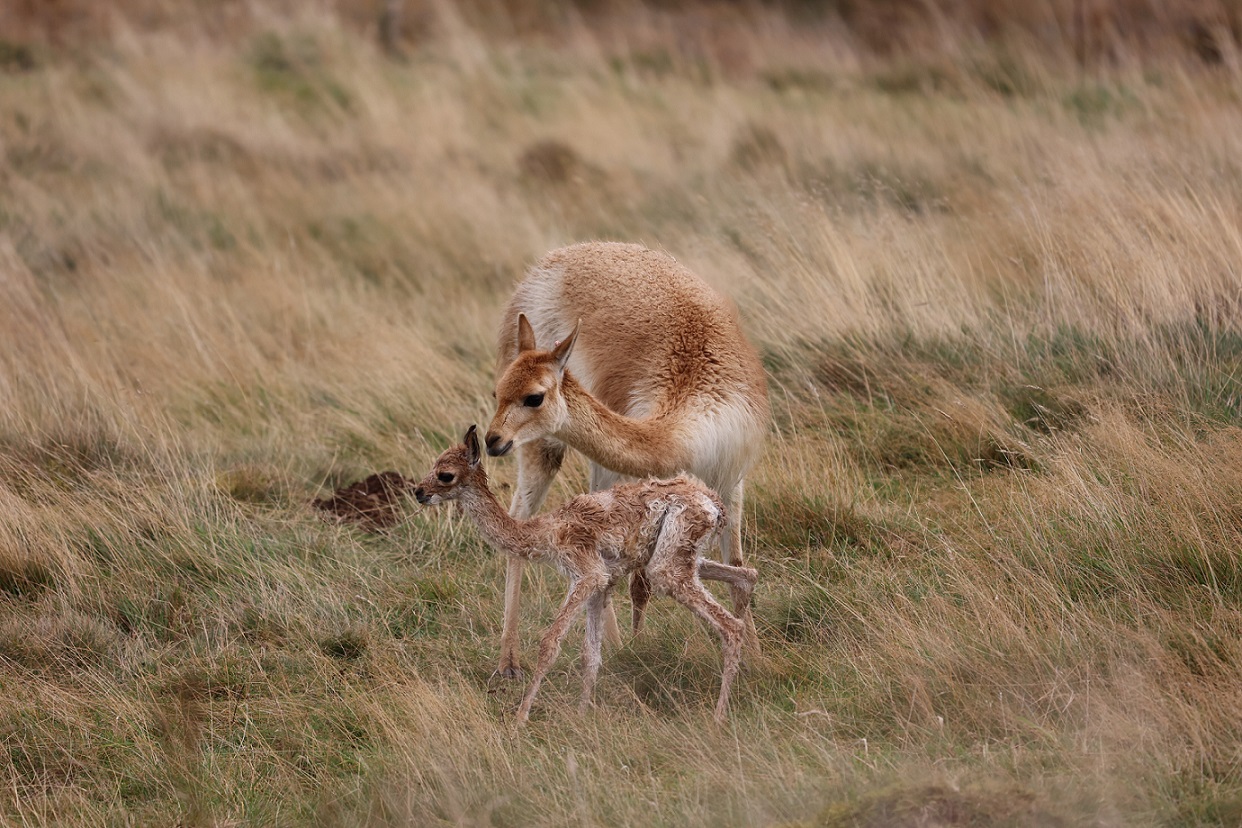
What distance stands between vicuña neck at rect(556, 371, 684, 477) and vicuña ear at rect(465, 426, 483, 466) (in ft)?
1.03

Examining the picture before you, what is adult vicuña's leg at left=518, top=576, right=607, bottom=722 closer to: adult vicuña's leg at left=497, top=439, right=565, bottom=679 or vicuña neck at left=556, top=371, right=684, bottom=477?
vicuña neck at left=556, top=371, right=684, bottom=477

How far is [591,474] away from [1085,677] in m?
2.19

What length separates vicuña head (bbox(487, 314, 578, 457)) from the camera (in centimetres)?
497

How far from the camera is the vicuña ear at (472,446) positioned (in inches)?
193

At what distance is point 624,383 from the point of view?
574cm

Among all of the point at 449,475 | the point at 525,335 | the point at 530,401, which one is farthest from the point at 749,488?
the point at 449,475

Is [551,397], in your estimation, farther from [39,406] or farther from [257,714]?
[39,406]

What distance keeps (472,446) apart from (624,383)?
96 cm

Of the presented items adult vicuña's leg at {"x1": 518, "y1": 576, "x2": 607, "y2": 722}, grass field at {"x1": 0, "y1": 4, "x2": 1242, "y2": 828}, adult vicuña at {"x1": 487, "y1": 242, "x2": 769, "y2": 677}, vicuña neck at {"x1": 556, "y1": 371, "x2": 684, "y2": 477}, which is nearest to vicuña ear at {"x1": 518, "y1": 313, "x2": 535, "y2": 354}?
adult vicuña at {"x1": 487, "y1": 242, "x2": 769, "y2": 677}

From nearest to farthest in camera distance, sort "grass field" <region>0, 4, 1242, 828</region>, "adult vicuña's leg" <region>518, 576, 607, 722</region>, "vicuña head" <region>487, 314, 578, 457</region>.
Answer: "grass field" <region>0, 4, 1242, 828</region>, "adult vicuña's leg" <region>518, 576, 607, 722</region>, "vicuña head" <region>487, 314, 578, 457</region>

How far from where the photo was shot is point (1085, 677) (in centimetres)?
455

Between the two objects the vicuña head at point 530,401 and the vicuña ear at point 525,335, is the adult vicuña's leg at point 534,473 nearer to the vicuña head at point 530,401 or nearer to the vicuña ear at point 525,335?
the vicuña ear at point 525,335

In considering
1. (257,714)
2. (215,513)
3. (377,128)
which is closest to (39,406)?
(215,513)

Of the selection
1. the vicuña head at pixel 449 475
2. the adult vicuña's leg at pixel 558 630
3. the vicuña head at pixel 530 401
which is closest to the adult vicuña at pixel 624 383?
the vicuña head at pixel 530 401
